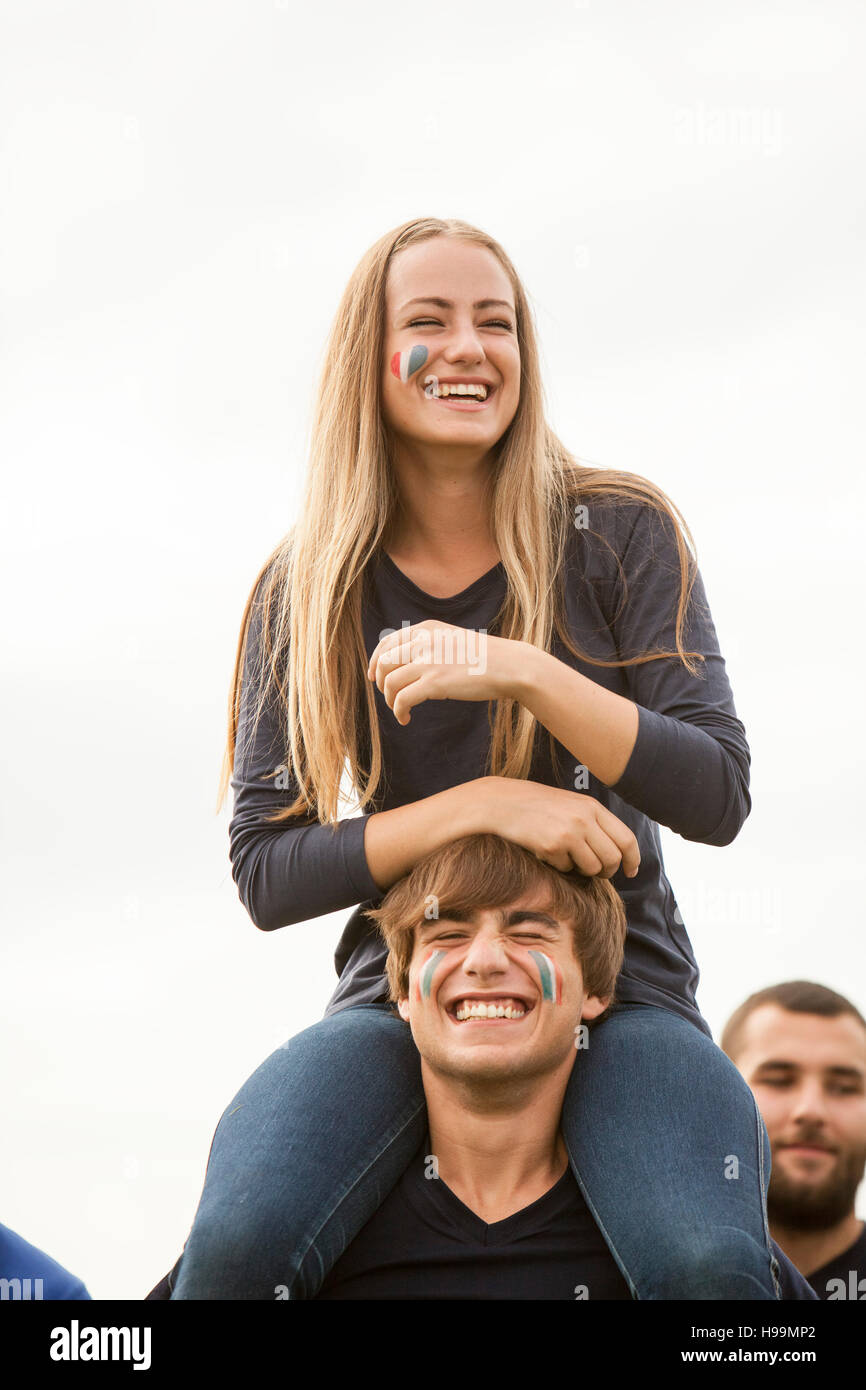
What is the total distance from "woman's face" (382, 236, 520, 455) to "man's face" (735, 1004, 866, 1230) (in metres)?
1.60

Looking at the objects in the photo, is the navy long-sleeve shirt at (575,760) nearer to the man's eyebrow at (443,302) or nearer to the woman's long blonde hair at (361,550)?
the woman's long blonde hair at (361,550)

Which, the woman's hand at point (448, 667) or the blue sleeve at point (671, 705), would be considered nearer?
the woman's hand at point (448, 667)

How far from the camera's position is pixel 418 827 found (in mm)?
2555

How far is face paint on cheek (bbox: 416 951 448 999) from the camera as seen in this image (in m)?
2.48

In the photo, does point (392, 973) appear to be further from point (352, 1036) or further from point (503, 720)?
point (503, 720)

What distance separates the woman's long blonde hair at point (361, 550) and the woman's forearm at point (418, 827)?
14 cm

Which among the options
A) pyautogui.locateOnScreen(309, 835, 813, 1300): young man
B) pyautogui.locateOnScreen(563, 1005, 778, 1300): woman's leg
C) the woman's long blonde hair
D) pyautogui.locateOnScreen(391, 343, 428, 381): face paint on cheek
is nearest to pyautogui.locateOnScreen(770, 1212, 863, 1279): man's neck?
pyautogui.locateOnScreen(309, 835, 813, 1300): young man

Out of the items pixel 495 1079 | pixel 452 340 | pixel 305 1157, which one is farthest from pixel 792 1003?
pixel 452 340

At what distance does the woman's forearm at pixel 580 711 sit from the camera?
2.39 meters

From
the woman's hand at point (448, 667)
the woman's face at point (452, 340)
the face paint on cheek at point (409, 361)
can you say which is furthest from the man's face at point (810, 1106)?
the face paint on cheek at point (409, 361)

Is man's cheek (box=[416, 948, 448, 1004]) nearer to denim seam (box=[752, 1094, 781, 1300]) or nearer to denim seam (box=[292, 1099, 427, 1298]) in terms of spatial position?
denim seam (box=[292, 1099, 427, 1298])

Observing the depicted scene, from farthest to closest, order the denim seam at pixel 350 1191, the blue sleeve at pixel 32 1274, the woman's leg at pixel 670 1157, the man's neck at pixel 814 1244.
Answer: the man's neck at pixel 814 1244, the blue sleeve at pixel 32 1274, the denim seam at pixel 350 1191, the woman's leg at pixel 670 1157

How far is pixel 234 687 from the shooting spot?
3.05 m

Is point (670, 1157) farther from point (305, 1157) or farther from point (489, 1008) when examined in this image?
point (305, 1157)
